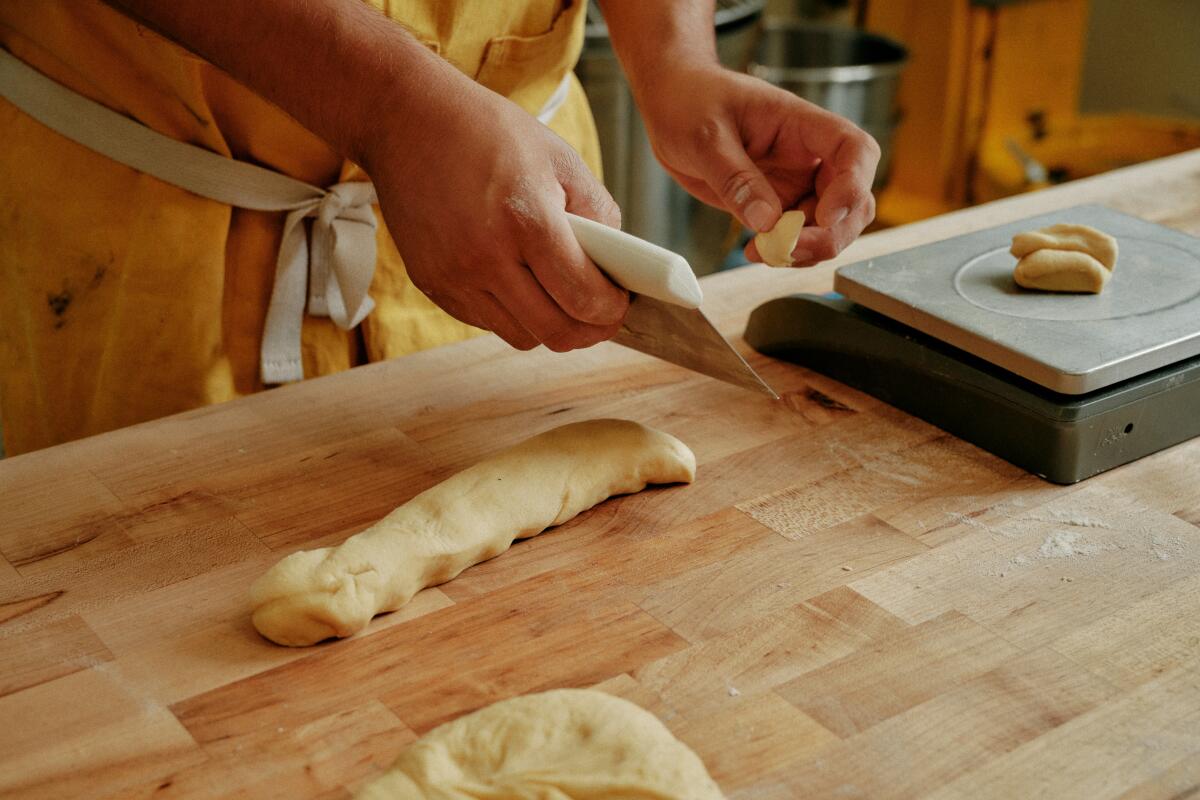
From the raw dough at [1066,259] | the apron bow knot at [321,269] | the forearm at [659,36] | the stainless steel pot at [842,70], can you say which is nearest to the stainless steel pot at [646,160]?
the stainless steel pot at [842,70]

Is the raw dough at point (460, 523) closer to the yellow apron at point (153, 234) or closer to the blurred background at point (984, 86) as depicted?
the yellow apron at point (153, 234)

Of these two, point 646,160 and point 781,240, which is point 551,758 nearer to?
point 781,240

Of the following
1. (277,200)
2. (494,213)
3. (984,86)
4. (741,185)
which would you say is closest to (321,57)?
(494,213)

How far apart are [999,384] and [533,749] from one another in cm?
62

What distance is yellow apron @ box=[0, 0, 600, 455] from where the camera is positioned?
1260 mm

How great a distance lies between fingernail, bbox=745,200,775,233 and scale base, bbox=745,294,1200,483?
0.43 ft

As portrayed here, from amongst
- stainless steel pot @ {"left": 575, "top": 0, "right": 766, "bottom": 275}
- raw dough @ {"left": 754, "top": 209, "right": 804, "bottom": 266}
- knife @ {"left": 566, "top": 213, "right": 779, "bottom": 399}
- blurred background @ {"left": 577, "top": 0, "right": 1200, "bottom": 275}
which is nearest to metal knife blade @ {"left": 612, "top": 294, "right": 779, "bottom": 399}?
knife @ {"left": 566, "top": 213, "right": 779, "bottom": 399}

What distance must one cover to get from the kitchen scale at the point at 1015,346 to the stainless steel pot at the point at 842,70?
1.11 metres

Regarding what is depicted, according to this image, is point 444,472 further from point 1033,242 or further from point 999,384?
point 1033,242

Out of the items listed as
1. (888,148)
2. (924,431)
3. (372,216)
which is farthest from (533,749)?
(888,148)

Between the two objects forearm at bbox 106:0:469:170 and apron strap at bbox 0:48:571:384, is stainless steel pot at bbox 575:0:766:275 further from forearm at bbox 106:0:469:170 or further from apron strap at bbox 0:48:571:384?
forearm at bbox 106:0:469:170

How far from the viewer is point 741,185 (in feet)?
4.19

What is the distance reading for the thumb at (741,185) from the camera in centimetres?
125

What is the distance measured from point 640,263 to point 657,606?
0.89ft
